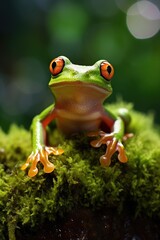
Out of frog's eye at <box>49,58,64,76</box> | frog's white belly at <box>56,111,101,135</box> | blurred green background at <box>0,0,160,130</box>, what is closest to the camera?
frog's eye at <box>49,58,64,76</box>

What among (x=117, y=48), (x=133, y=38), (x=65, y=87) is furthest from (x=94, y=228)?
(x=133, y=38)

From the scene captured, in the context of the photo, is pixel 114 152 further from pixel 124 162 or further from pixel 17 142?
pixel 17 142

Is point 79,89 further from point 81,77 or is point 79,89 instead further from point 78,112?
point 78,112

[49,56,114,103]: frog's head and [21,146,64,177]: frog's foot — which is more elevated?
[49,56,114,103]: frog's head

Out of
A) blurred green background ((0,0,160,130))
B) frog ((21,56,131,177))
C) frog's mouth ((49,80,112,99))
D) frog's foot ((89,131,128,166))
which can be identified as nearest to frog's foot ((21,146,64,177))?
frog ((21,56,131,177))

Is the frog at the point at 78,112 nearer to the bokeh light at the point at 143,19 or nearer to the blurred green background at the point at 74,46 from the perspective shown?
the blurred green background at the point at 74,46

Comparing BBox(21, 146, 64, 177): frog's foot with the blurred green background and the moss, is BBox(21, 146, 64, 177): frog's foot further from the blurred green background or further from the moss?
the blurred green background
